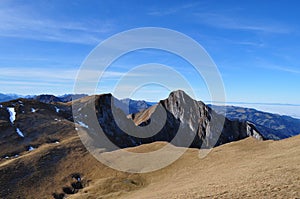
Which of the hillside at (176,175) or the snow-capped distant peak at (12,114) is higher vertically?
the snow-capped distant peak at (12,114)

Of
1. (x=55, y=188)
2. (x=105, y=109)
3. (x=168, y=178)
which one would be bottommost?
(x=55, y=188)

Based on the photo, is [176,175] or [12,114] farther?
[12,114]

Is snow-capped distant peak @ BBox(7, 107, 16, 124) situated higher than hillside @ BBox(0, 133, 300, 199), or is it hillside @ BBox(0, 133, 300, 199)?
snow-capped distant peak @ BBox(7, 107, 16, 124)

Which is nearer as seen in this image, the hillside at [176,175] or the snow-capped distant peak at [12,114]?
the hillside at [176,175]

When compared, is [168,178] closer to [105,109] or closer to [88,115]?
[88,115]

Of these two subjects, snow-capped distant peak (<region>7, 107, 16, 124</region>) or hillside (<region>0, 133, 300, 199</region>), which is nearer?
hillside (<region>0, 133, 300, 199</region>)

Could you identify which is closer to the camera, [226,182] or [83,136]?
[226,182]

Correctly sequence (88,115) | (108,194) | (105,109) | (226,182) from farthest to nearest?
(105,109)
(88,115)
(108,194)
(226,182)

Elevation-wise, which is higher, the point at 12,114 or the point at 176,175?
the point at 12,114

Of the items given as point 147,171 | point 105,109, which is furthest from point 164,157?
point 105,109

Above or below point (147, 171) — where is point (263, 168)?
above

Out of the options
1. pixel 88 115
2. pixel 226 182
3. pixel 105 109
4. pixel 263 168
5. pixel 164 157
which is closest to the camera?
pixel 226 182
